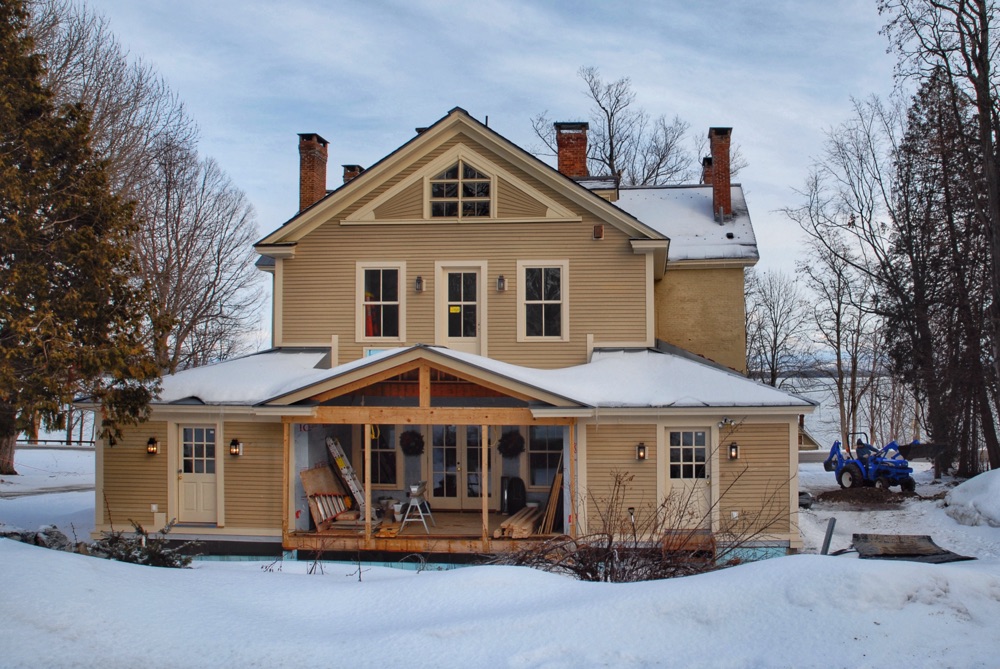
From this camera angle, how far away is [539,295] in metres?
15.8

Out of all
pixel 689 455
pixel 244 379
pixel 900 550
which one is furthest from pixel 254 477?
pixel 900 550

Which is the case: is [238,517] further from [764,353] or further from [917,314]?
[764,353]

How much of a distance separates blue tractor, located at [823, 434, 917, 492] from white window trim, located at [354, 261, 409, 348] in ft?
42.9

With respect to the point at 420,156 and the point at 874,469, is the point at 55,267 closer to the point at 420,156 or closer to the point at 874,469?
the point at 420,156

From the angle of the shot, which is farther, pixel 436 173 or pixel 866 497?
pixel 866 497

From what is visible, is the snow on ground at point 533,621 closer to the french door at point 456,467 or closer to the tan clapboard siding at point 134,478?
the tan clapboard siding at point 134,478

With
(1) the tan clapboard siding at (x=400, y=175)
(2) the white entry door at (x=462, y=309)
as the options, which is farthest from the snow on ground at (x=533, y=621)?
(1) the tan clapboard siding at (x=400, y=175)

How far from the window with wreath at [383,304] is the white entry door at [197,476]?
3.67 meters

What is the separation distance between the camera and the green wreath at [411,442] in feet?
51.4

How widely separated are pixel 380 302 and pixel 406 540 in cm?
507

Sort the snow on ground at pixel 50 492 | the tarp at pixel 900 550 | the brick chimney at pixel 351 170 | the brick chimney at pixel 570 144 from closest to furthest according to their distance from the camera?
1. the tarp at pixel 900 550
2. the snow on ground at pixel 50 492
3. the brick chimney at pixel 570 144
4. the brick chimney at pixel 351 170

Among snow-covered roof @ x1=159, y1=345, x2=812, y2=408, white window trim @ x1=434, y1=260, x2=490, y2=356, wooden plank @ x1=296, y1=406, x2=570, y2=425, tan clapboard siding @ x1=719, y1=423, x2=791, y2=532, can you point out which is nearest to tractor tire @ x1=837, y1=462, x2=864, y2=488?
snow-covered roof @ x1=159, y1=345, x2=812, y2=408

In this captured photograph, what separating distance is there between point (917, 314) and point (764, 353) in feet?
61.6

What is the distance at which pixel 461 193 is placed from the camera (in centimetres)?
1599
